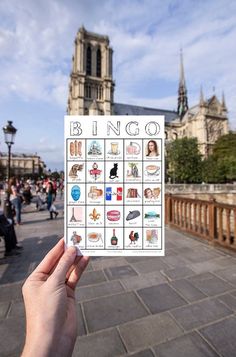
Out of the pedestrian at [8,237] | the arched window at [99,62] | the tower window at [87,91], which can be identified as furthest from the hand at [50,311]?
the arched window at [99,62]

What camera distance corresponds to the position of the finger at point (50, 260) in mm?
1317

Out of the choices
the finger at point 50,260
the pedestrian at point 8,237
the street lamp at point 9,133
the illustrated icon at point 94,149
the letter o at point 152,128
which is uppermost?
the street lamp at point 9,133

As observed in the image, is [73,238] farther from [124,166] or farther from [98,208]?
[124,166]

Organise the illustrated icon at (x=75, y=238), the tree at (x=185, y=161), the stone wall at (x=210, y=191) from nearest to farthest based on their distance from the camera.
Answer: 1. the illustrated icon at (x=75, y=238)
2. the stone wall at (x=210, y=191)
3. the tree at (x=185, y=161)

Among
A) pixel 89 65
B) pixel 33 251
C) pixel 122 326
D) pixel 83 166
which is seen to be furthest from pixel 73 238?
pixel 89 65

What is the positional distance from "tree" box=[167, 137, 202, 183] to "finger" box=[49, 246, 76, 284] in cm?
4450

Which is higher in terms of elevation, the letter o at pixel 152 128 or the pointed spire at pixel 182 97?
the pointed spire at pixel 182 97

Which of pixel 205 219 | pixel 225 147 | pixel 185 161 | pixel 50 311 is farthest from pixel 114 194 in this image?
pixel 225 147

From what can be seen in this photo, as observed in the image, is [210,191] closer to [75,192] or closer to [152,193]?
[152,193]

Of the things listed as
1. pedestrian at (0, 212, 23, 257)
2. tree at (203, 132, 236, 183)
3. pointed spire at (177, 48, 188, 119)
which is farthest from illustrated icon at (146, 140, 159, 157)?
pointed spire at (177, 48, 188, 119)

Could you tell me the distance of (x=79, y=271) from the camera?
1.47 metres

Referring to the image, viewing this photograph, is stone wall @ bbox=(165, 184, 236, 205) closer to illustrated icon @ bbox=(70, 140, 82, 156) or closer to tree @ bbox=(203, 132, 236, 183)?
tree @ bbox=(203, 132, 236, 183)

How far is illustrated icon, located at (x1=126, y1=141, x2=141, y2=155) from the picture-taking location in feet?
4.83

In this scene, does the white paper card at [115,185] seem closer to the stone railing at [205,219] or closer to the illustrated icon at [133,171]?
the illustrated icon at [133,171]
